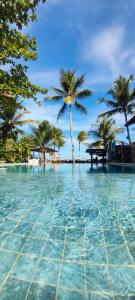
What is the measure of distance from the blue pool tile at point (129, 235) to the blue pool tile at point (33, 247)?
1.21 metres

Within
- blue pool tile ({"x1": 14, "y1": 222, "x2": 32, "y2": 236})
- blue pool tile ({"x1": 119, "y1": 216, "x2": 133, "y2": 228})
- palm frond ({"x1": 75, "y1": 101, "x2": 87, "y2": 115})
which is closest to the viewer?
blue pool tile ({"x1": 14, "y1": 222, "x2": 32, "y2": 236})

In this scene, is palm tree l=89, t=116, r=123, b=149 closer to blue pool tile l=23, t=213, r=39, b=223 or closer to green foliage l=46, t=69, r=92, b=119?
green foliage l=46, t=69, r=92, b=119

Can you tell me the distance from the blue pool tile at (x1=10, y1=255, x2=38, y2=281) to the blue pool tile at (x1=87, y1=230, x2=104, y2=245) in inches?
34.9

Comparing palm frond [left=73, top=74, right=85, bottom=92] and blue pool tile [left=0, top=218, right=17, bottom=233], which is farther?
palm frond [left=73, top=74, right=85, bottom=92]

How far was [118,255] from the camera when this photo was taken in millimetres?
2877

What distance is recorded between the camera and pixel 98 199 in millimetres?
5922

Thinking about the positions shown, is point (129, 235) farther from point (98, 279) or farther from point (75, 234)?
point (98, 279)

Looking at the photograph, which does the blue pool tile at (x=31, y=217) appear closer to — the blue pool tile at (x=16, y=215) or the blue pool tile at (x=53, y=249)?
the blue pool tile at (x=16, y=215)

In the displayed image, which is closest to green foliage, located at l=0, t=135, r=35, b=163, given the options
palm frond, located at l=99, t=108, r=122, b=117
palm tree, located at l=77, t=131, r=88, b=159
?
palm frond, located at l=99, t=108, r=122, b=117

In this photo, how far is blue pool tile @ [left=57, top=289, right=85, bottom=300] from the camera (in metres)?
2.15

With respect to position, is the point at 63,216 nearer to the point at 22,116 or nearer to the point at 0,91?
the point at 0,91

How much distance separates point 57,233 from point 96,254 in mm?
837

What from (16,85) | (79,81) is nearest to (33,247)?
(16,85)

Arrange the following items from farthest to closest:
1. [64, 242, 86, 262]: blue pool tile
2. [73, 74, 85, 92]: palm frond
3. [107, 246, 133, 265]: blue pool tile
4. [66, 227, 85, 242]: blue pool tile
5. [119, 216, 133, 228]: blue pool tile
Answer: [73, 74, 85, 92]: palm frond, [119, 216, 133, 228]: blue pool tile, [66, 227, 85, 242]: blue pool tile, [64, 242, 86, 262]: blue pool tile, [107, 246, 133, 265]: blue pool tile
